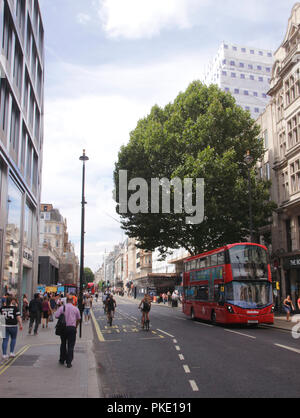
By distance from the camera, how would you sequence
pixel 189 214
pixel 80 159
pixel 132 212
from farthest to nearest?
pixel 132 212 → pixel 189 214 → pixel 80 159

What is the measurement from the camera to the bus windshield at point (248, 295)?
21.2 meters

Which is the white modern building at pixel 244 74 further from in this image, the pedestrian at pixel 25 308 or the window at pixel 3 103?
the window at pixel 3 103

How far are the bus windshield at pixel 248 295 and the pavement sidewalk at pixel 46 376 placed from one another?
9605mm

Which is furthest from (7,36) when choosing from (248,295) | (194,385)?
(194,385)

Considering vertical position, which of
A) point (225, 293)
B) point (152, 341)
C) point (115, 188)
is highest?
point (115, 188)

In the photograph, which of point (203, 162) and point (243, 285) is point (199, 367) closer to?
point (243, 285)

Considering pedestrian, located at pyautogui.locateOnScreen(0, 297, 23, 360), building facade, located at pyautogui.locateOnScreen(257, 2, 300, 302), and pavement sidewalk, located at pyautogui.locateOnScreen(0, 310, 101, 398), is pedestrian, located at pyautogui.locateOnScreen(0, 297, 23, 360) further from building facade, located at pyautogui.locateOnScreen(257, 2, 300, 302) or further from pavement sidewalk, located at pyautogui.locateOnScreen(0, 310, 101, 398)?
building facade, located at pyautogui.locateOnScreen(257, 2, 300, 302)

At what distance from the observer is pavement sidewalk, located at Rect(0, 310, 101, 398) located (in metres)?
7.42

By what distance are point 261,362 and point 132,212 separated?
72.0ft

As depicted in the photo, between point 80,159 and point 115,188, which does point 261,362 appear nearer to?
point 80,159

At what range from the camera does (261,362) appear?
1095cm
